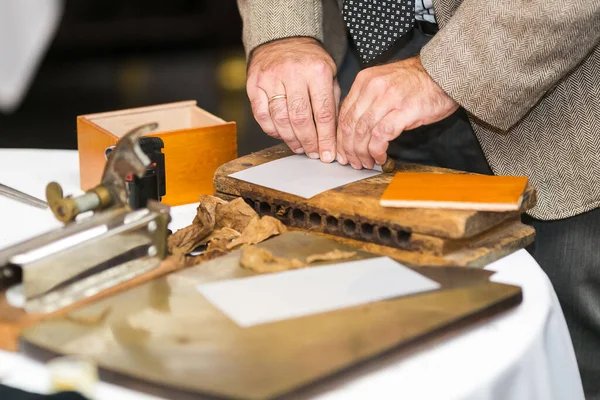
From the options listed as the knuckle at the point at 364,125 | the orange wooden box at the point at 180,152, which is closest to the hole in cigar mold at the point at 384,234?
the knuckle at the point at 364,125

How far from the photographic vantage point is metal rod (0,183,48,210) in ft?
4.36

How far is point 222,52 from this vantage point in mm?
5426

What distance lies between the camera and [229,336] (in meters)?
0.81

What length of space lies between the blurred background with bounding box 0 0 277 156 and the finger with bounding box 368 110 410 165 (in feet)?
8.70

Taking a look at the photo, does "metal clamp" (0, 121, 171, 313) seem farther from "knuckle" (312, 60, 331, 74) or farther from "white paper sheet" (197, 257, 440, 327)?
"knuckle" (312, 60, 331, 74)

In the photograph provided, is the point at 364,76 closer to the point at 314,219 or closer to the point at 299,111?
the point at 299,111

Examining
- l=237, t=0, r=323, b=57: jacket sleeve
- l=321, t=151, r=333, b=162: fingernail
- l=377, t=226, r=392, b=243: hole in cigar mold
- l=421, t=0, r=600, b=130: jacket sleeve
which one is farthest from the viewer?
l=237, t=0, r=323, b=57: jacket sleeve

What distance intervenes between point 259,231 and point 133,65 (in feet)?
14.1

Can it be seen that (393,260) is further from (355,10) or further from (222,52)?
(222,52)

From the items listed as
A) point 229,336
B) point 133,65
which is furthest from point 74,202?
point 133,65

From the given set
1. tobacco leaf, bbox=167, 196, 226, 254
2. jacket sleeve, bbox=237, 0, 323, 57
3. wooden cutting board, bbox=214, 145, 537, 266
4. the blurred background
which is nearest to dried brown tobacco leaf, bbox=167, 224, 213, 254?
tobacco leaf, bbox=167, 196, 226, 254

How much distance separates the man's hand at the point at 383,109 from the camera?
1.28m

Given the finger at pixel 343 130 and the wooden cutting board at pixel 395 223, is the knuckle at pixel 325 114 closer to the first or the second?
the finger at pixel 343 130

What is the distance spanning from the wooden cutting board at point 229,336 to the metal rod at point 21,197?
47 centimetres
